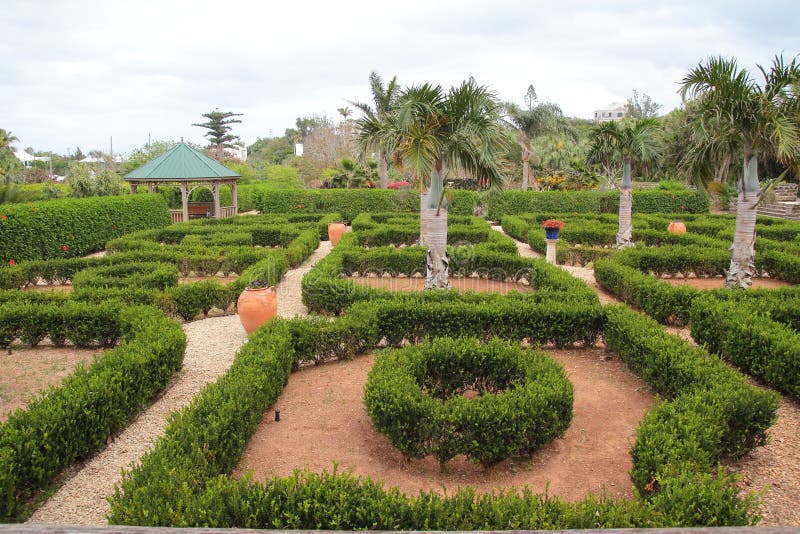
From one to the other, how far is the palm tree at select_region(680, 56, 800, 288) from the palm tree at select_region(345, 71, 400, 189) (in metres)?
6.24

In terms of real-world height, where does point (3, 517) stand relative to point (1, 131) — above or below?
below

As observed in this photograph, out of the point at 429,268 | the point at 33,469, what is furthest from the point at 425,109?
the point at 33,469

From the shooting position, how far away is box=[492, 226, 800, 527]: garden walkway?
455 centimetres

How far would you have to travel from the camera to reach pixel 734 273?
11.8 m

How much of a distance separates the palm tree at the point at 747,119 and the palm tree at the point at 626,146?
500 centimetres

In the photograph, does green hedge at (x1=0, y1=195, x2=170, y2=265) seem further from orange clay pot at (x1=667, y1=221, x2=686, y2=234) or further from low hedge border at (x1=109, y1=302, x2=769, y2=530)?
orange clay pot at (x1=667, y1=221, x2=686, y2=234)

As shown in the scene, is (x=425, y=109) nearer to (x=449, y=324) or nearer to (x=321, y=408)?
(x=449, y=324)

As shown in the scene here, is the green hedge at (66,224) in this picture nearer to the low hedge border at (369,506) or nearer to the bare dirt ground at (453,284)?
the bare dirt ground at (453,284)

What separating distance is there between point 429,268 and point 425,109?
3048 millimetres

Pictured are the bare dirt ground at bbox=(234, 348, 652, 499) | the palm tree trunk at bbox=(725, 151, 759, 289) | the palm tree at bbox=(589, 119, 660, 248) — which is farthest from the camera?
the palm tree at bbox=(589, 119, 660, 248)

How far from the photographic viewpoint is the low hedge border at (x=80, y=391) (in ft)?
15.2

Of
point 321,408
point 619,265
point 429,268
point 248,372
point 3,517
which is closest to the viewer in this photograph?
point 3,517

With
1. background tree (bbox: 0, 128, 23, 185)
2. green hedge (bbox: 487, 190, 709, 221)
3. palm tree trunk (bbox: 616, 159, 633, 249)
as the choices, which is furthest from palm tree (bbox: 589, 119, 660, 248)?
background tree (bbox: 0, 128, 23, 185)

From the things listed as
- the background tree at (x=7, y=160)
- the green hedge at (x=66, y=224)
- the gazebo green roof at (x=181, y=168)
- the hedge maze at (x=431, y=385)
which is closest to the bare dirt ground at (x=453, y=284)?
the hedge maze at (x=431, y=385)
